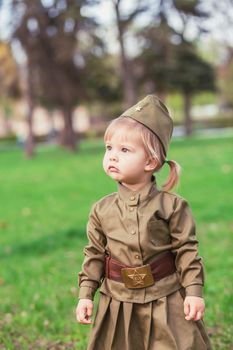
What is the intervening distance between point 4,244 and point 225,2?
22.6 m

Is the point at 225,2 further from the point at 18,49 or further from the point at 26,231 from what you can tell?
the point at 26,231

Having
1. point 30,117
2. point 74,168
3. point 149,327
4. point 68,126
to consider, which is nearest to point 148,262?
point 149,327

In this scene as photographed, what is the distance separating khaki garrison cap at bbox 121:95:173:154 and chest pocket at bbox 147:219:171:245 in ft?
1.14

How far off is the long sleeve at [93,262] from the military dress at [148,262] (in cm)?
3

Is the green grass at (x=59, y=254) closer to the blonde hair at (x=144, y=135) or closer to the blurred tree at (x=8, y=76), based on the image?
the blonde hair at (x=144, y=135)

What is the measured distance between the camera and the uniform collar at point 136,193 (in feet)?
8.86

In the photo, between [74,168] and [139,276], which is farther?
[74,168]

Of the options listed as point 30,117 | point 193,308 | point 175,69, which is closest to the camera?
point 193,308

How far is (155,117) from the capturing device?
8.82ft

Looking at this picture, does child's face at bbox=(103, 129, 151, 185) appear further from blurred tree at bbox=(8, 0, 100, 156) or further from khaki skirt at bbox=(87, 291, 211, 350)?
blurred tree at bbox=(8, 0, 100, 156)

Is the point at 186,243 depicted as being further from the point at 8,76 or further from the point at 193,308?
the point at 8,76

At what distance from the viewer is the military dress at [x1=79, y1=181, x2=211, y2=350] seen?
266 cm

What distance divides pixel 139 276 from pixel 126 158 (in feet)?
1.78

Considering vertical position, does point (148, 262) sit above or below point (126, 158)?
below
